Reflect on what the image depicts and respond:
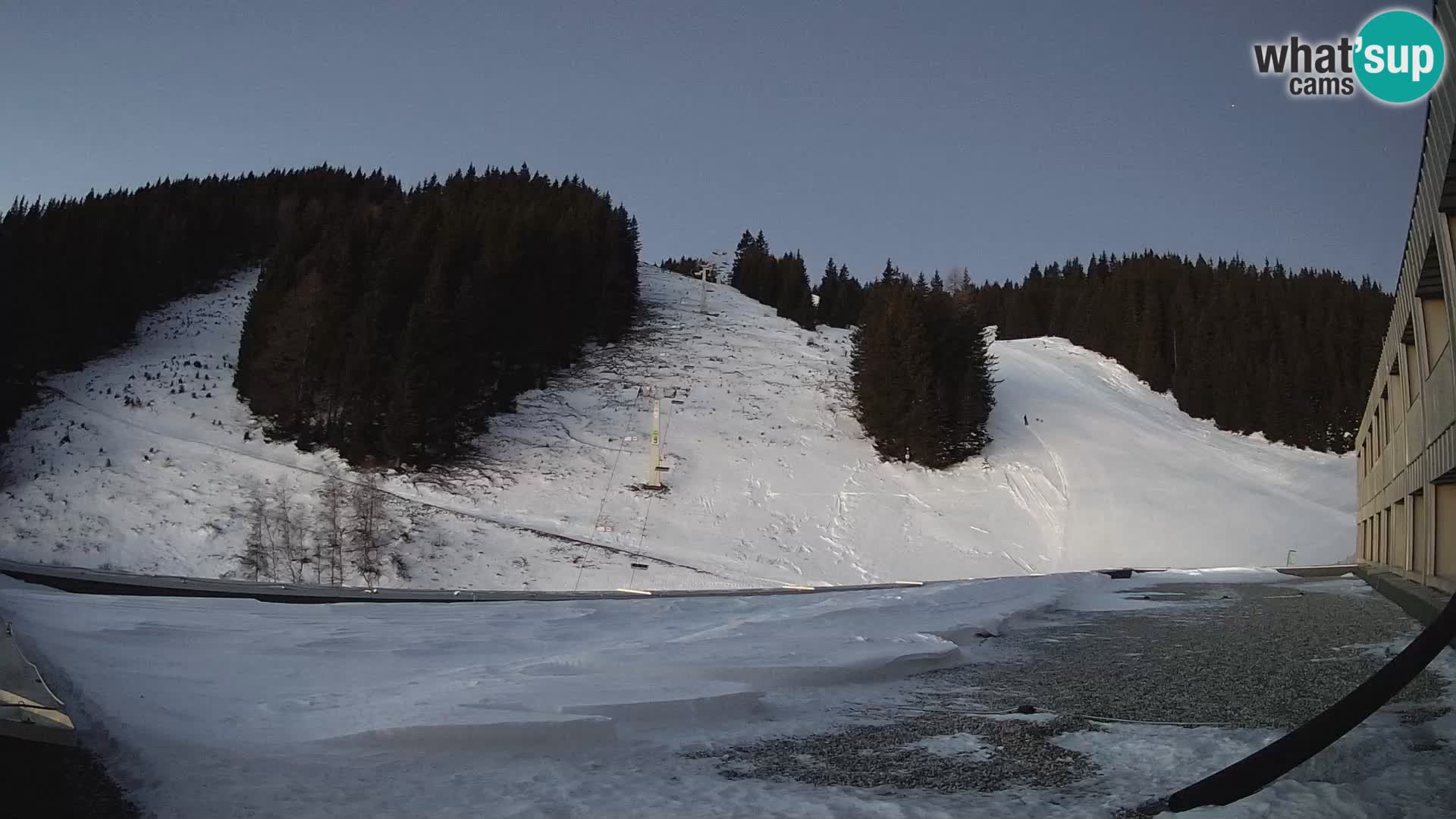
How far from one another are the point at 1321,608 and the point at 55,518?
31.5 metres

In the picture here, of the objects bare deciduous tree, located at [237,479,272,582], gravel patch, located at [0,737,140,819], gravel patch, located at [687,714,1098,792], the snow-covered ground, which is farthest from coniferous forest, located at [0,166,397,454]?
gravel patch, located at [687,714,1098,792]

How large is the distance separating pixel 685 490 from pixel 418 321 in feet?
41.7

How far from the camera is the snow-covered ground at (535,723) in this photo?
327 centimetres

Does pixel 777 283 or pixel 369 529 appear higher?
pixel 777 283

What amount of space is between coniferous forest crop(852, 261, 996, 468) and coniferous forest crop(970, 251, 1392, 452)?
69.3 feet

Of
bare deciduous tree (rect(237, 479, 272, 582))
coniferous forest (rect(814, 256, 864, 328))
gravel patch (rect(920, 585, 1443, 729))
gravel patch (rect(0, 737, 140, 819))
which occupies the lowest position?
bare deciduous tree (rect(237, 479, 272, 582))

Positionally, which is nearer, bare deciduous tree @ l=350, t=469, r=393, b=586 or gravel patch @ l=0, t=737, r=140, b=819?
gravel patch @ l=0, t=737, r=140, b=819

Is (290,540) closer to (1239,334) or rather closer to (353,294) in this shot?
(353,294)

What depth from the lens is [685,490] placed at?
1254 inches

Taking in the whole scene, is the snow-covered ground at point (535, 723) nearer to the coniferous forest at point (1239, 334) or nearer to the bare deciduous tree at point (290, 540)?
Result: the bare deciduous tree at point (290, 540)

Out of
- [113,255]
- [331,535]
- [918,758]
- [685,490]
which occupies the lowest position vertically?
[331,535]

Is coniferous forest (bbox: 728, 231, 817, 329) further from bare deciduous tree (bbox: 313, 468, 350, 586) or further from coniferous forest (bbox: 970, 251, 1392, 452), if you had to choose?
bare deciduous tree (bbox: 313, 468, 350, 586)

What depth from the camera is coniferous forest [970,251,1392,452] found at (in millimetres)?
49938

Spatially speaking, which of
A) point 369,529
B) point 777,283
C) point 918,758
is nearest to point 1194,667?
point 918,758
